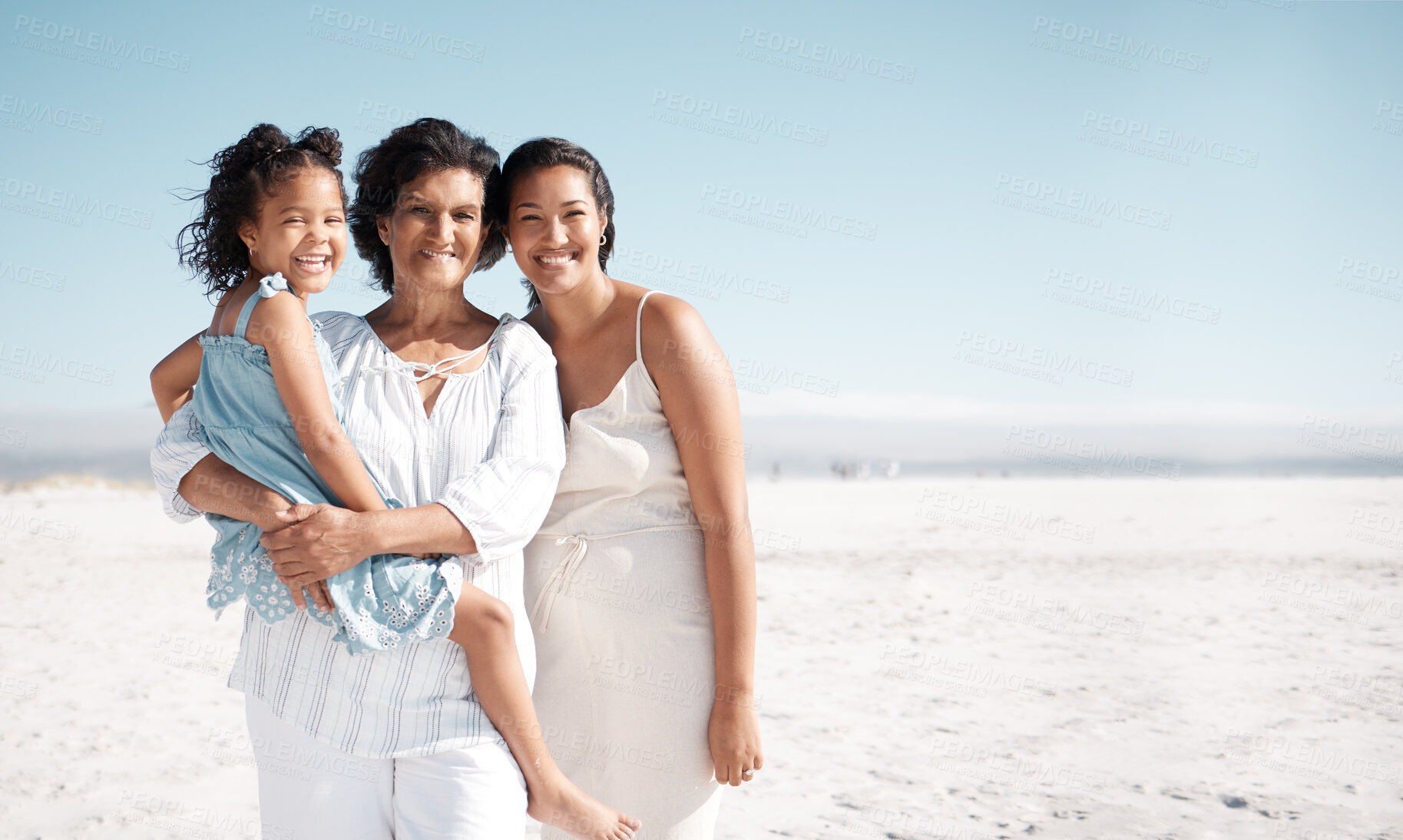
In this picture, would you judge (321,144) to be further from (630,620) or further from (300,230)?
(630,620)

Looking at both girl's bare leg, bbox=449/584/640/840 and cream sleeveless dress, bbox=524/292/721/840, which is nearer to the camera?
girl's bare leg, bbox=449/584/640/840

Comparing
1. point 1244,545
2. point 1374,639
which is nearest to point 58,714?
point 1374,639

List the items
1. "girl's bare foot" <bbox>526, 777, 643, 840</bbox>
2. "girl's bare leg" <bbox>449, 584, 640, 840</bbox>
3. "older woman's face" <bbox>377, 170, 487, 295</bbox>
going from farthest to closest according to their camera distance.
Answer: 1. "older woman's face" <bbox>377, 170, 487, 295</bbox>
2. "girl's bare foot" <bbox>526, 777, 643, 840</bbox>
3. "girl's bare leg" <bbox>449, 584, 640, 840</bbox>

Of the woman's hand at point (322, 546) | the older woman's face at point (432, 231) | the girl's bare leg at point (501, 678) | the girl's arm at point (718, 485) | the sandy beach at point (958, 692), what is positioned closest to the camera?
the woman's hand at point (322, 546)

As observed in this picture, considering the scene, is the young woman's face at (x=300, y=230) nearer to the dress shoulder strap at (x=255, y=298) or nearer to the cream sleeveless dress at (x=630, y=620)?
the dress shoulder strap at (x=255, y=298)

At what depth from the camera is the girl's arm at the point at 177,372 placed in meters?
2.16

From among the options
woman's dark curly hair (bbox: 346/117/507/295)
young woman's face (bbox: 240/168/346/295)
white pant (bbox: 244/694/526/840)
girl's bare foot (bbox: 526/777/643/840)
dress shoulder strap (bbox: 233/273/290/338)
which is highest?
woman's dark curly hair (bbox: 346/117/507/295)

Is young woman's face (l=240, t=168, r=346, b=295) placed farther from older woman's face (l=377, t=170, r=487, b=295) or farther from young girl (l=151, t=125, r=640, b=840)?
older woman's face (l=377, t=170, r=487, b=295)

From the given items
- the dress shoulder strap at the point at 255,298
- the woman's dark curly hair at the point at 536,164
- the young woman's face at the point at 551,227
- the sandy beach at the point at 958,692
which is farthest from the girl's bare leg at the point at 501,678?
the sandy beach at the point at 958,692

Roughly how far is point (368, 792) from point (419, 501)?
62 cm

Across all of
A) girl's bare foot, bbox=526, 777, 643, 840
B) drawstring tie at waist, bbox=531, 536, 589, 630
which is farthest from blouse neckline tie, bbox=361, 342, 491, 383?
girl's bare foot, bbox=526, 777, 643, 840

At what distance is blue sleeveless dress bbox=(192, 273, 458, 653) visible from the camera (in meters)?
1.82

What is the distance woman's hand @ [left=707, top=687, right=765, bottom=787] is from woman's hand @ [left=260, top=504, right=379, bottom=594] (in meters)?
1.09

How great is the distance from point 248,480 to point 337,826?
0.75 m
